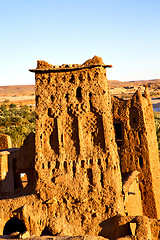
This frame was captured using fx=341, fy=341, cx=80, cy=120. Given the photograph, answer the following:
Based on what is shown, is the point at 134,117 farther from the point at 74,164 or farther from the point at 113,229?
the point at 113,229

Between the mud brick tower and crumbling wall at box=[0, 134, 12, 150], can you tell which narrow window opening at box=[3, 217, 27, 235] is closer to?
the mud brick tower

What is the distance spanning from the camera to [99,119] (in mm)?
11438

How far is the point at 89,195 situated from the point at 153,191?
17.0 ft

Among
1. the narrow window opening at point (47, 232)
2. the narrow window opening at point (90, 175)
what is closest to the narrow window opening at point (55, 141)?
the narrow window opening at point (90, 175)

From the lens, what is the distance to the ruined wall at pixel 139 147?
15.3 meters

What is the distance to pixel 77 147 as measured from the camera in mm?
11422

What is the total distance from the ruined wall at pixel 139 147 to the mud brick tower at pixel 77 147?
14.0ft

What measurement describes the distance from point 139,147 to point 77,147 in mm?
4960

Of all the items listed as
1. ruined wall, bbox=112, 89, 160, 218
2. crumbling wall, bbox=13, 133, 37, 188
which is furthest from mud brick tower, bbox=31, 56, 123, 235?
ruined wall, bbox=112, 89, 160, 218

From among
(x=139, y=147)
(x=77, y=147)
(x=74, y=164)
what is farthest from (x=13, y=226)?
(x=139, y=147)

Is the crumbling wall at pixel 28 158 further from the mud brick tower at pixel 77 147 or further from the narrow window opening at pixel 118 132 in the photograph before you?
the narrow window opening at pixel 118 132

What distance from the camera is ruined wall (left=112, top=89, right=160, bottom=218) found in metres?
15.3

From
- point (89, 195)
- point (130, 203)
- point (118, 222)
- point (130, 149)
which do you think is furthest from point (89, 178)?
point (130, 149)

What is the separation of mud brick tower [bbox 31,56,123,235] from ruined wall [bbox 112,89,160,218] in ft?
14.0
